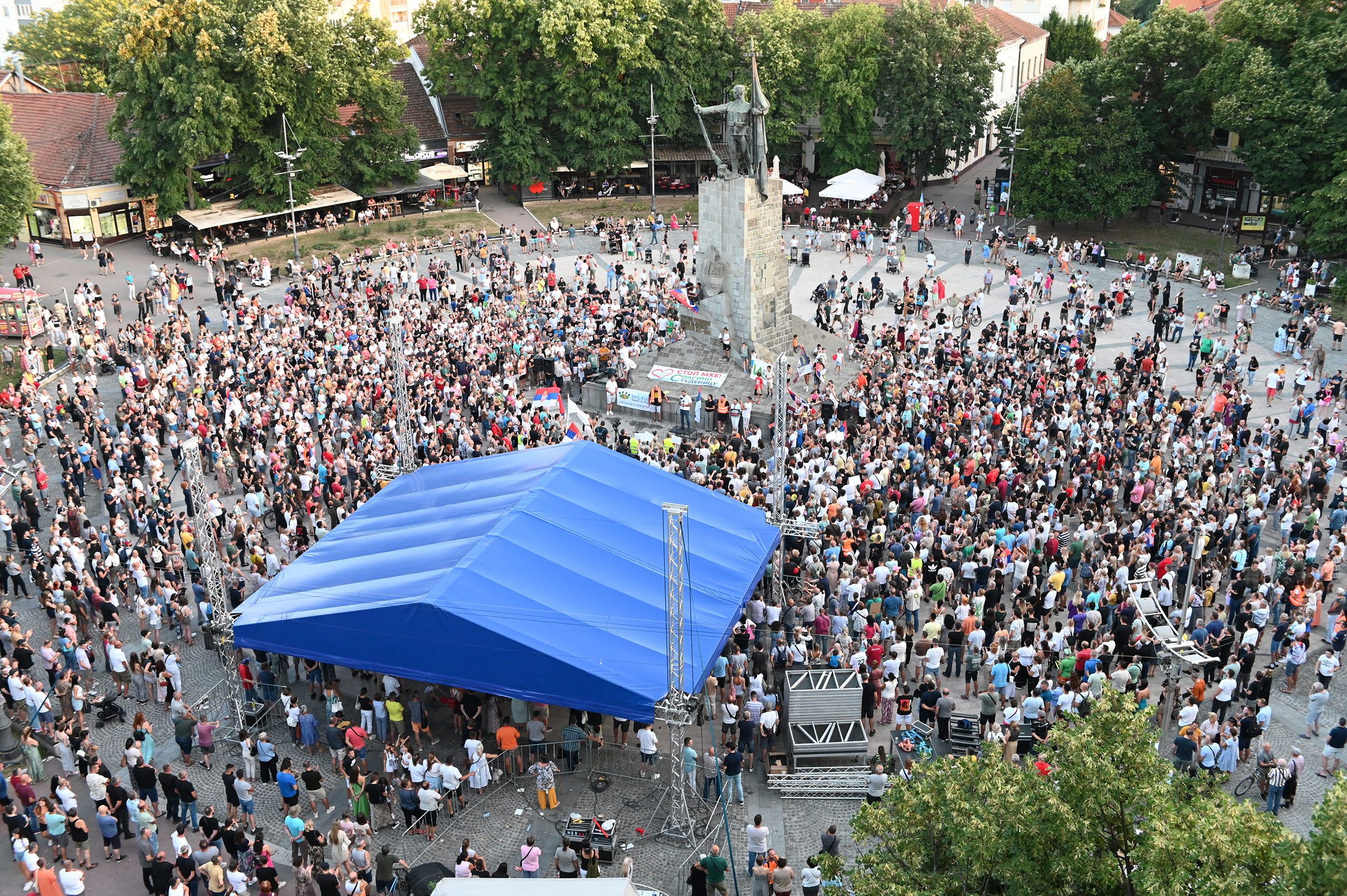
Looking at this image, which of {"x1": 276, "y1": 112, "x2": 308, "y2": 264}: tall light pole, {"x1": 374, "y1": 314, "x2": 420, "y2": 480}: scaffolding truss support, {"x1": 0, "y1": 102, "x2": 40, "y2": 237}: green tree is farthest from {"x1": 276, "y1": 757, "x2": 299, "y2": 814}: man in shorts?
{"x1": 276, "y1": 112, "x2": 308, "y2": 264}: tall light pole

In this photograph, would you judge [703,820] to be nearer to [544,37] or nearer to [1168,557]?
[1168,557]

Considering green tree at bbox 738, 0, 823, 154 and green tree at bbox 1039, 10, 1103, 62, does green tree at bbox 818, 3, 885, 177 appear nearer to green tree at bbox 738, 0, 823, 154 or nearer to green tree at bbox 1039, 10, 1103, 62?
green tree at bbox 738, 0, 823, 154

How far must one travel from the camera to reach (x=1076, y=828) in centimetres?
972

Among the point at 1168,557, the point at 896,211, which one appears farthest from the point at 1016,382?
the point at 896,211

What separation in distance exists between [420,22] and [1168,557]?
46.1 m

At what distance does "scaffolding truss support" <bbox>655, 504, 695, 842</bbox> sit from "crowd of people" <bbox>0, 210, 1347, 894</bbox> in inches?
21.2

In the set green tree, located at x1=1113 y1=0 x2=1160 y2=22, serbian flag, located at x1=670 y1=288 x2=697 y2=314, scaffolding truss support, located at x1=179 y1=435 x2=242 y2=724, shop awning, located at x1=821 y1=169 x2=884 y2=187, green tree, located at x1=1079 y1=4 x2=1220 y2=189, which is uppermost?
green tree, located at x1=1113 y1=0 x2=1160 y2=22

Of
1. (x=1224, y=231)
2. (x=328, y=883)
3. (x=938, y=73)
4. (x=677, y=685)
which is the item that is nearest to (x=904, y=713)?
(x=677, y=685)

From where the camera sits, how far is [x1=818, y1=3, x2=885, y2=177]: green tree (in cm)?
5394

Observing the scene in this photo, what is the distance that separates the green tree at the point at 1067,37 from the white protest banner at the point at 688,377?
56001 mm

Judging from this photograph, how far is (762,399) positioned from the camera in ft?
108

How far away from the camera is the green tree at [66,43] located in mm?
61688

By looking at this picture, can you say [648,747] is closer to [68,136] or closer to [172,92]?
[172,92]

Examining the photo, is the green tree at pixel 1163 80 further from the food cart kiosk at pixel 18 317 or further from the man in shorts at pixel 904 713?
the food cart kiosk at pixel 18 317
